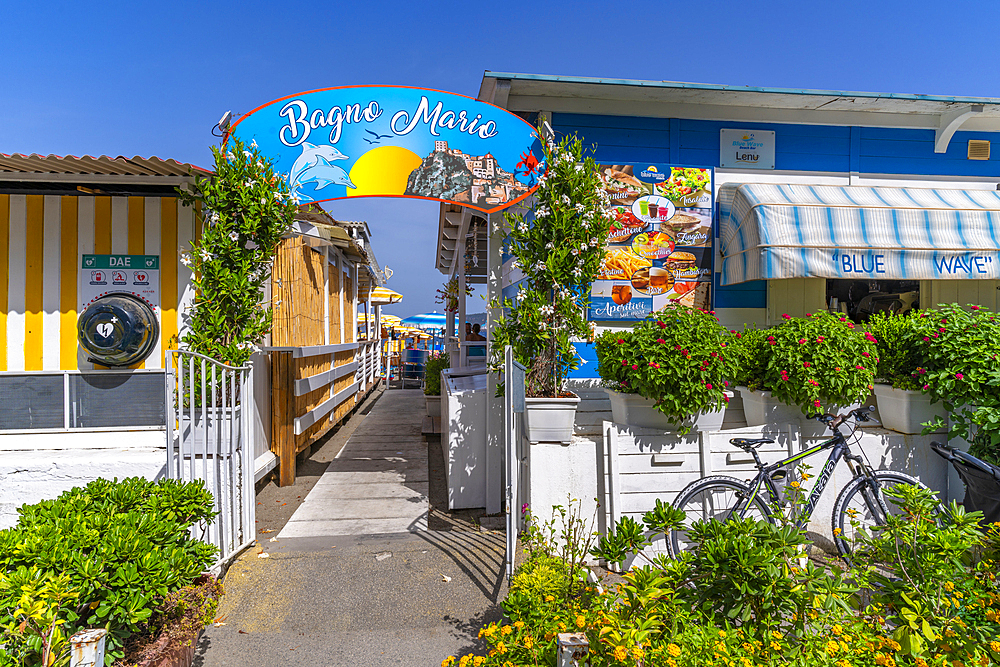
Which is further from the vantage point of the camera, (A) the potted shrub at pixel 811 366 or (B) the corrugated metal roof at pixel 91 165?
(B) the corrugated metal roof at pixel 91 165

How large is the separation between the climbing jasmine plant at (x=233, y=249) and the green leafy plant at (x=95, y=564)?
1.75m

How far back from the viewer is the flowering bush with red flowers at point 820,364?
377cm

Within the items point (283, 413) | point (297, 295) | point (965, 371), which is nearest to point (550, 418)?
point (965, 371)

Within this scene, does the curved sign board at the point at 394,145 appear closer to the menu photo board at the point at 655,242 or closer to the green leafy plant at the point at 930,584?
the menu photo board at the point at 655,242

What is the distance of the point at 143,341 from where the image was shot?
462cm

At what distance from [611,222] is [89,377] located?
4.50 m

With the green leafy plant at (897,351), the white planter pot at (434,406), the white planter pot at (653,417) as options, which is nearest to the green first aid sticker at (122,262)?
the white planter pot at (653,417)

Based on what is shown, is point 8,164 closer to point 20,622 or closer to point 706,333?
point 20,622

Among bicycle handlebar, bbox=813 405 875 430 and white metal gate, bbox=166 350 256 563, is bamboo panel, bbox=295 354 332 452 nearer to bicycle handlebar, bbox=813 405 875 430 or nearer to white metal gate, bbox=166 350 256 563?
white metal gate, bbox=166 350 256 563

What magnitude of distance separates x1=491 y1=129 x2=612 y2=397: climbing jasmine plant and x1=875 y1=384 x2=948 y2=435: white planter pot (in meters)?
2.45

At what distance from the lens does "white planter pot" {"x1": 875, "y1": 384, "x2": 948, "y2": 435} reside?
4041 mm

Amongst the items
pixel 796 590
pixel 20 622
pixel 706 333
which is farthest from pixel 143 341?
pixel 796 590

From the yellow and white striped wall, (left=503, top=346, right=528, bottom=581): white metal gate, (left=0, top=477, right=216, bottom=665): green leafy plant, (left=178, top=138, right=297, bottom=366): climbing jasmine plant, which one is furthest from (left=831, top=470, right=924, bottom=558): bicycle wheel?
the yellow and white striped wall

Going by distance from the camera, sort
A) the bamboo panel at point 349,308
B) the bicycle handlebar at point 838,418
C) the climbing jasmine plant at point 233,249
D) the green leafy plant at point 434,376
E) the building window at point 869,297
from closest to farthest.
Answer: the bicycle handlebar at point 838,418, the climbing jasmine plant at point 233,249, the building window at point 869,297, the green leafy plant at point 434,376, the bamboo panel at point 349,308
